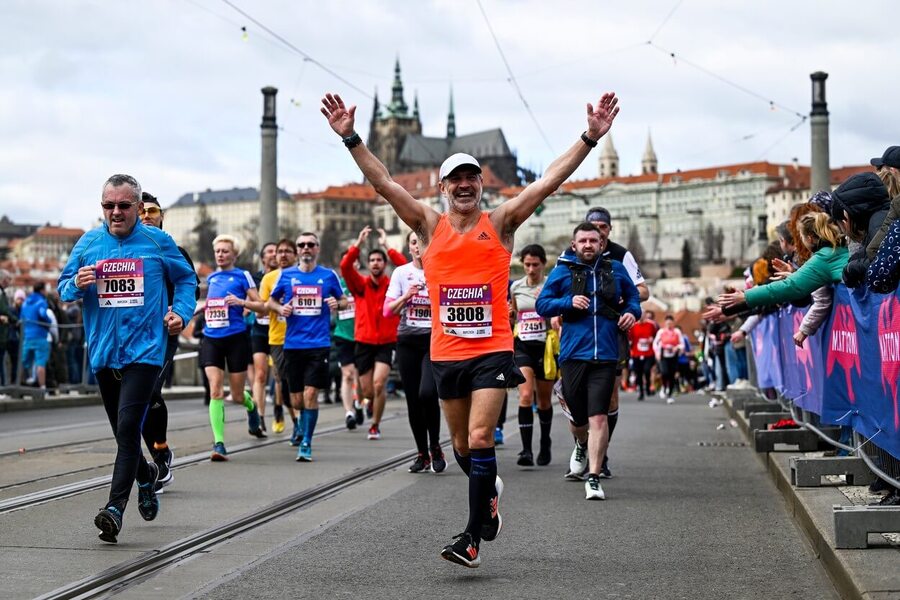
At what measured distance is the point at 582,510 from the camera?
9094 mm

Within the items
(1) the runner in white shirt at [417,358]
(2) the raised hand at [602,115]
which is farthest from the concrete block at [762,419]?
(2) the raised hand at [602,115]

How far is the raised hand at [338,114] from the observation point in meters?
7.35

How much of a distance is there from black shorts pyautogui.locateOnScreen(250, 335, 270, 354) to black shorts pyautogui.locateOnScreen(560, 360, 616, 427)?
20.6 feet

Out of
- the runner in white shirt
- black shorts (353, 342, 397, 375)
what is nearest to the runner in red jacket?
black shorts (353, 342, 397, 375)

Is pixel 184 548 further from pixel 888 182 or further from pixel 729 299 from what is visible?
pixel 888 182

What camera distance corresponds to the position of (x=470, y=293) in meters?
7.02

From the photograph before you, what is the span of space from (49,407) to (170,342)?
13.3 metres

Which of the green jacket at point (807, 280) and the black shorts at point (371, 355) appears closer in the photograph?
the green jacket at point (807, 280)

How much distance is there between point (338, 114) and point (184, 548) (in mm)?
2309

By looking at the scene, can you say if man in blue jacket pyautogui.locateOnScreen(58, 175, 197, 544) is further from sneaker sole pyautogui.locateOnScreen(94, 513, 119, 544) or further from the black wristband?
the black wristband

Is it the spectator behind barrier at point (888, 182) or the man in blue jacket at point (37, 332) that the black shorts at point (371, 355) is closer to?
the spectator behind barrier at point (888, 182)

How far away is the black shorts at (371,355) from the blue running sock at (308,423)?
6.87ft

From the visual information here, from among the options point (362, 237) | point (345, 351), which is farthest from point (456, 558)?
point (345, 351)

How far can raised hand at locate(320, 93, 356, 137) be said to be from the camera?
735cm
